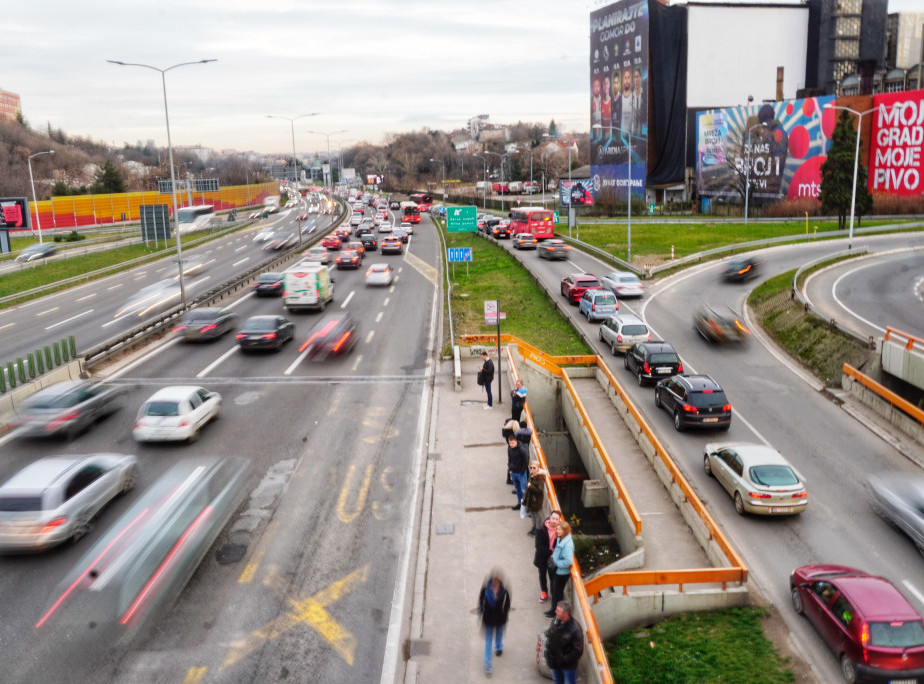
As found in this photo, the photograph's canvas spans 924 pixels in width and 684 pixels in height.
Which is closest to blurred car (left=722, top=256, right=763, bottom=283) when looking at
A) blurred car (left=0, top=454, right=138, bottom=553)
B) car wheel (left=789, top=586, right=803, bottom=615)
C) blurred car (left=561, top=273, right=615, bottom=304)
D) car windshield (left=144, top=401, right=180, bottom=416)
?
blurred car (left=561, top=273, right=615, bottom=304)

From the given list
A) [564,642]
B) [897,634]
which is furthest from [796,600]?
[564,642]

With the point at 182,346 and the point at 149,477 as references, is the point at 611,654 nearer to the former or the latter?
the point at 149,477

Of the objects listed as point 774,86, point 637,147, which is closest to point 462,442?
point 637,147

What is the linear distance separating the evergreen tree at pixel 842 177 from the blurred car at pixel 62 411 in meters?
57.6

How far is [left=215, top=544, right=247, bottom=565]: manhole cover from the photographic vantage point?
1516 cm

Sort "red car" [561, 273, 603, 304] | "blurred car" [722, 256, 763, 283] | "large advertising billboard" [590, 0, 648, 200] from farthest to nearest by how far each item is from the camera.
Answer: "large advertising billboard" [590, 0, 648, 200]
"blurred car" [722, 256, 763, 283]
"red car" [561, 273, 603, 304]

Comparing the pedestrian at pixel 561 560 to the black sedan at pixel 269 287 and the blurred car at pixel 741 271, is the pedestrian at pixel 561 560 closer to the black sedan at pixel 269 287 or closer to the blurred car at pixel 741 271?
the black sedan at pixel 269 287

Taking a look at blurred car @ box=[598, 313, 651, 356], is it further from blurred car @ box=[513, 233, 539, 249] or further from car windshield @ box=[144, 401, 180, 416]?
blurred car @ box=[513, 233, 539, 249]

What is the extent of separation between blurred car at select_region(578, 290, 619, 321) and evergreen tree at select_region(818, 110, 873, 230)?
33.7m

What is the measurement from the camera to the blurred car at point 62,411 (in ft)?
69.7

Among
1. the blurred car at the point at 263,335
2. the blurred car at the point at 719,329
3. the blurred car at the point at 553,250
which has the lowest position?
the blurred car at the point at 719,329

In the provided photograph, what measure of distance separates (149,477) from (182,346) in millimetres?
15442

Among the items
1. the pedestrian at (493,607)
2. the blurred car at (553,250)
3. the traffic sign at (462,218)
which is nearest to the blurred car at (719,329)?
the blurred car at (553,250)

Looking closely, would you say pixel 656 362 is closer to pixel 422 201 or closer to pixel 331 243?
pixel 331 243
